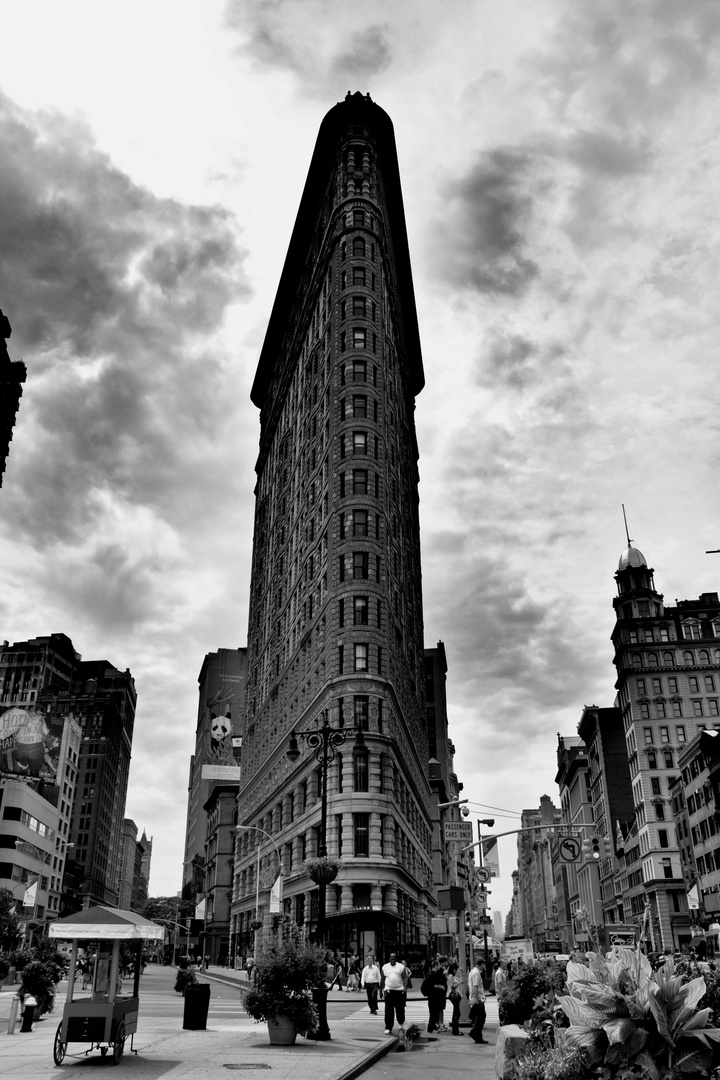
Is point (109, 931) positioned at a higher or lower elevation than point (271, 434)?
lower

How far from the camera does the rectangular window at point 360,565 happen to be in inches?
2692

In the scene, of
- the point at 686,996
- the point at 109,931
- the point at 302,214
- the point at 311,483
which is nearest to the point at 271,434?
the point at 302,214

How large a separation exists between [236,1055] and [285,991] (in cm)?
274

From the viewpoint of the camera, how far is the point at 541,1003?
12219mm

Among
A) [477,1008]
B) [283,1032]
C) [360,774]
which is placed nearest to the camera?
[283,1032]

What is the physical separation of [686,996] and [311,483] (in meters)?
80.7

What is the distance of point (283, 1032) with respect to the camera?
19.2m

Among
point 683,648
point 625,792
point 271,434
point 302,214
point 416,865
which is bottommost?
point 416,865

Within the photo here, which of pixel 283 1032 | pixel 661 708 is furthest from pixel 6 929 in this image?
pixel 661 708

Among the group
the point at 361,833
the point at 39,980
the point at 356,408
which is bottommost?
the point at 39,980

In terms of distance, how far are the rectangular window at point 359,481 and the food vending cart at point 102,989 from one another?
2161 inches

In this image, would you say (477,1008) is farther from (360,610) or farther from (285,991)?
(360,610)

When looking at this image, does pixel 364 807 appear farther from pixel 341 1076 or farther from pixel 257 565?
pixel 257 565

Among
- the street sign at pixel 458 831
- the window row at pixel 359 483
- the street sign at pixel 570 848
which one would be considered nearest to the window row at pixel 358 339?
the window row at pixel 359 483
